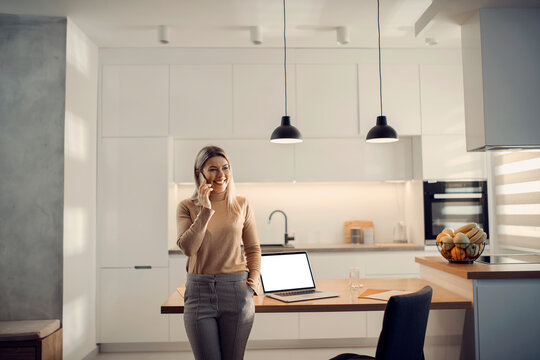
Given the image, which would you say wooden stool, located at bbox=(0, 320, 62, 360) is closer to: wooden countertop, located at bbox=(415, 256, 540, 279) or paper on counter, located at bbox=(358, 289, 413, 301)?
paper on counter, located at bbox=(358, 289, 413, 301)

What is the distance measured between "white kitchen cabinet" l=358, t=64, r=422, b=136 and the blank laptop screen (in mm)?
2223

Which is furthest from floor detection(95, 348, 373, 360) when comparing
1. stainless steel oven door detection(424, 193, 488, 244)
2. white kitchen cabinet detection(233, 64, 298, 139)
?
white kitchen cabinet detection(233, 64, 298, 139)

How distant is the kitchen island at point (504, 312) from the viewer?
7.55 ft

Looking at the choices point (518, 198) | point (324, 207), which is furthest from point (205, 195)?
point (518, 198)

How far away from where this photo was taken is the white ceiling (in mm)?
3248

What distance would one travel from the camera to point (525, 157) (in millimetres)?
3598

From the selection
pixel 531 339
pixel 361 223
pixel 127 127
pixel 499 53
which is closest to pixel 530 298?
pixel 531 339

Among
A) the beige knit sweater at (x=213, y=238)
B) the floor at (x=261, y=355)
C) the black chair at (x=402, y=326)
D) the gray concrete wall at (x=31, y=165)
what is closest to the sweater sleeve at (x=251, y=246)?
the beige knit sweater at (x=213, y=238)

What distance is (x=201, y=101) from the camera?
4.29m

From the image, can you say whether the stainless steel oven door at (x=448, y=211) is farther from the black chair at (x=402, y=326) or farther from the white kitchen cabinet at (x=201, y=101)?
the black chair at (x=402, y=326)

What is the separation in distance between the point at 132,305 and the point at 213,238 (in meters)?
2.41

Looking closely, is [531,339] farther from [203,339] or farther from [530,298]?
[203,339]

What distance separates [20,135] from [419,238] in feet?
11.9

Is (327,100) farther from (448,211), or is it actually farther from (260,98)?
(448,211)
